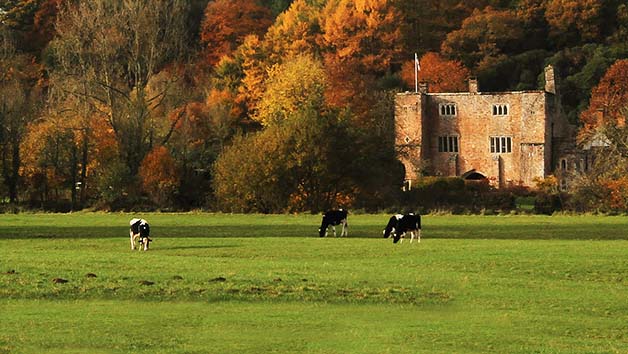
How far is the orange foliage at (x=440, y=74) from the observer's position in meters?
111

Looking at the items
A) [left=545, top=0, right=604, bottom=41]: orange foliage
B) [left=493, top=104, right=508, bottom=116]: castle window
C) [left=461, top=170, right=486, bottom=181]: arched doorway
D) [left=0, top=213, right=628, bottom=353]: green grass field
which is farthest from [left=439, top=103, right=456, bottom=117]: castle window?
[left=0, top=213, right=628, bottom=353]: green grass field

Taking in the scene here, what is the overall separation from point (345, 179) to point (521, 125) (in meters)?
28.4

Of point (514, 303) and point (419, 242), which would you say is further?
point (419, 242)

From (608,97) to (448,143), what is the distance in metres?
13.1

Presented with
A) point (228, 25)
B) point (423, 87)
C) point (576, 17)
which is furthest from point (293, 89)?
point (228, 25)

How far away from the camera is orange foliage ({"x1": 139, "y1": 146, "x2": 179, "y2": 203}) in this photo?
78.2 metres

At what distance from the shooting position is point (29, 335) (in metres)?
21.9

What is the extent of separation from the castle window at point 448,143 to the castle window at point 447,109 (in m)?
1.61

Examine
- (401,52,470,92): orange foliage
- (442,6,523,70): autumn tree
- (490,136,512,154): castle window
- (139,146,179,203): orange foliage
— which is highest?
(442,6,523,70): autumn tree

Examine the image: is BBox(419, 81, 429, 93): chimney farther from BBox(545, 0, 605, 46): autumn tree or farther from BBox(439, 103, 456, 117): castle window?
BBox(545, 0, 605, 46): autumn tree

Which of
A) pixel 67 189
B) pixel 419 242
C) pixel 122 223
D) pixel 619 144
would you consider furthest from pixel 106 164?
pixel 419 242

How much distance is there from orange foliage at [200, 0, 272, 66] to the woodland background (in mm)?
181

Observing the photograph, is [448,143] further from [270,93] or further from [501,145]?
[270,93]

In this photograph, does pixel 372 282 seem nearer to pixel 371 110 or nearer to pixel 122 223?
pixel 122 223
